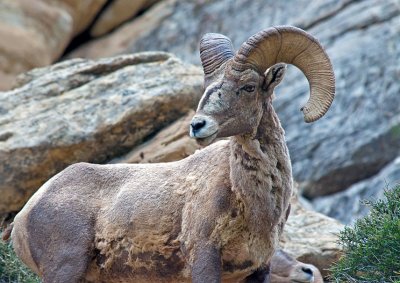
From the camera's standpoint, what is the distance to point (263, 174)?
855cm

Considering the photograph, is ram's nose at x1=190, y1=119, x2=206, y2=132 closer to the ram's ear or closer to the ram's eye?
the ram's eye

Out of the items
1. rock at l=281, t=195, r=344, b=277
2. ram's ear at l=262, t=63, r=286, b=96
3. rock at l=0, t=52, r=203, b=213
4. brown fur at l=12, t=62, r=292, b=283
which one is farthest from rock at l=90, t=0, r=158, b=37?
ram's ear at l=262, t=63, r=286, b=96

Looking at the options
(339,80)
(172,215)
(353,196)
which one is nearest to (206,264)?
(172,215)

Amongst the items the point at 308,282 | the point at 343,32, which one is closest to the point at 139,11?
the point at 343,32

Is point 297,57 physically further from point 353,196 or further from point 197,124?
point 353,196

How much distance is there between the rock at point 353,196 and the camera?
19.7 meters

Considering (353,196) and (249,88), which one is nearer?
(249,88)

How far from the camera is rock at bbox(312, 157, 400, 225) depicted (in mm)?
19719

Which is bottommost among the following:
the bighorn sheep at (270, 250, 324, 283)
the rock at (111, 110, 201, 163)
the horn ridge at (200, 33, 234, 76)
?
the bighorn sheep at (270, 250, 324, 283)

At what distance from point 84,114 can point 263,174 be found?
5.12 meters

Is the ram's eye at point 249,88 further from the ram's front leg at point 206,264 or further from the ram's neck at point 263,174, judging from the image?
the ram's front leg at point 206,264

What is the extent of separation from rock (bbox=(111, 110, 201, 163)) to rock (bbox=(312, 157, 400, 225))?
23.4 ft

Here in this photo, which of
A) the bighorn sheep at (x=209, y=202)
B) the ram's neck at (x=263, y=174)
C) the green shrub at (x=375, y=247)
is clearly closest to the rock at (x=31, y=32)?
the bighorn sheep at (x=209, y=202)

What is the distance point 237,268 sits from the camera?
8539mm
